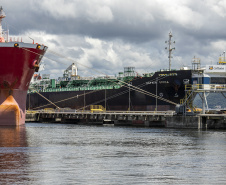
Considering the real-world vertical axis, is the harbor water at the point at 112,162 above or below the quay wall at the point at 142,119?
below

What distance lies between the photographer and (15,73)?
173 ft

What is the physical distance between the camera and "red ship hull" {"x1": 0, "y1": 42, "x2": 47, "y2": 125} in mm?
51688

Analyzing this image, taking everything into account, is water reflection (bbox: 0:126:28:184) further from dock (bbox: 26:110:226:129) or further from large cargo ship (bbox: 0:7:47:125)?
dock (bbox: 26:110:226:129)

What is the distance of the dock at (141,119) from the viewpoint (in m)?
53.4

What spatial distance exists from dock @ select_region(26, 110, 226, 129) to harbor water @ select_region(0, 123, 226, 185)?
16877 millimetres

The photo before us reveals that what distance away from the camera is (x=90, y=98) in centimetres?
8219

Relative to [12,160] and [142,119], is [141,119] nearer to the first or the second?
[142,119]

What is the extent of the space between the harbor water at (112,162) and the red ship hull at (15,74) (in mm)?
16586

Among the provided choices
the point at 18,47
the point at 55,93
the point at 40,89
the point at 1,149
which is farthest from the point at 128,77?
the point at 1,149

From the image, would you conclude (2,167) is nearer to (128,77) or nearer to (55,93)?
(128,77)

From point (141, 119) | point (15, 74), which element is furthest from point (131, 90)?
point (15, 74)

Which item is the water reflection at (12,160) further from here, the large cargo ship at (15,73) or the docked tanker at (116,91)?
the docked tanker at (116,91)

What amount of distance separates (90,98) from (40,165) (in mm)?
58310

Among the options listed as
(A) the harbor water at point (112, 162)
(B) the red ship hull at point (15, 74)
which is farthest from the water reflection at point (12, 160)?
(B) the red ship hull at point (15, 74)
